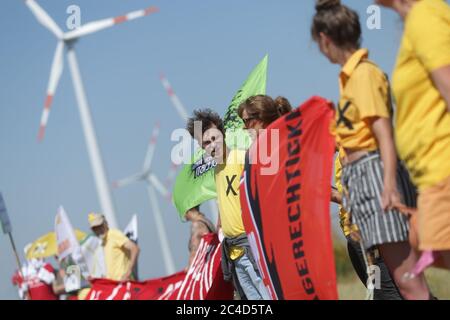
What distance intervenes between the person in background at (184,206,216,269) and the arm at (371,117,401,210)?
3971mm

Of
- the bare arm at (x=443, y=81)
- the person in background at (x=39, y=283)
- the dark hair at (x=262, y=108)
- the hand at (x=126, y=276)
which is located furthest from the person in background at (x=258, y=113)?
the person in background at (x=39, y=283)

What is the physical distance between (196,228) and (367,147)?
406 centimetres

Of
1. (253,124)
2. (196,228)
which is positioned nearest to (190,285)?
(196,228)

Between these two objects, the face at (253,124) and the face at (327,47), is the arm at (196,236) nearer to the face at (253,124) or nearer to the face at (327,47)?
the face at (253,124)

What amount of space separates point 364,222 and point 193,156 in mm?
4887

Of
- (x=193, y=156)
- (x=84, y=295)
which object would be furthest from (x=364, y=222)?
(x=84, y=295)

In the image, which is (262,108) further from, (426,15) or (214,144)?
(426,15)

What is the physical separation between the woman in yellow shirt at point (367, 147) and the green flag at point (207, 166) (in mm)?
3127

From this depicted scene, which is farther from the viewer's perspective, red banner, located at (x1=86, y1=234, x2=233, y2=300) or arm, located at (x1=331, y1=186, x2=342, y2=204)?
red banner, located at (x1=86, y1=234, x2=233, y2=300)

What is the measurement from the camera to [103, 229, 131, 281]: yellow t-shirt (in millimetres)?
12031

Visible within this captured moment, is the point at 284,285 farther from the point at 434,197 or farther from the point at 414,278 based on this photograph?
the point at 434,197

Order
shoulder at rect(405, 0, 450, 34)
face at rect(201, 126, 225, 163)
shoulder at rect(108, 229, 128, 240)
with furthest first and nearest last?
shoulder at rect(108, 229, 128, 240), face at rect(201, 126, 225, 163), shoulder at rect(405, 0, 450, 34)

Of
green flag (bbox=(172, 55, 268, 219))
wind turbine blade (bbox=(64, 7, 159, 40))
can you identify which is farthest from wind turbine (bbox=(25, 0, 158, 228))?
green flag (bbox=(172, 55, 268, 219))

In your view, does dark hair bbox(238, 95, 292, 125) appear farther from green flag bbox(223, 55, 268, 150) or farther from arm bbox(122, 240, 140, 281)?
arm bbox(122, 240, 140, 281)
